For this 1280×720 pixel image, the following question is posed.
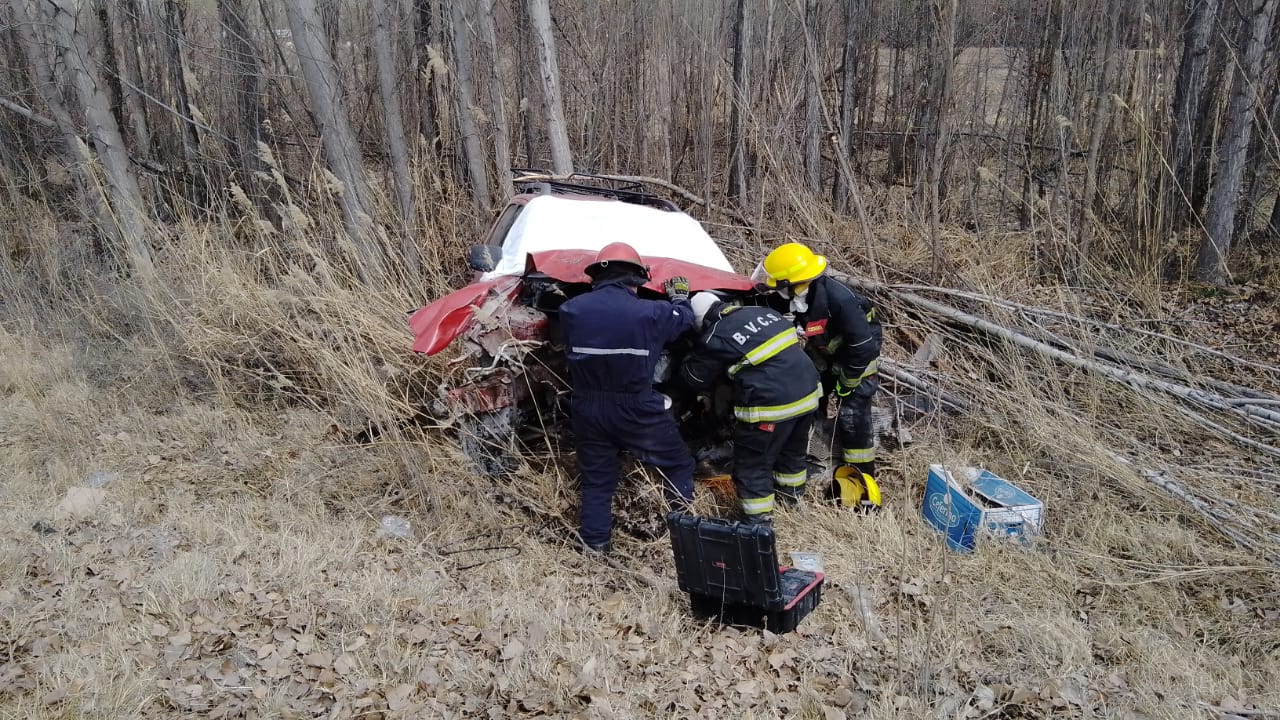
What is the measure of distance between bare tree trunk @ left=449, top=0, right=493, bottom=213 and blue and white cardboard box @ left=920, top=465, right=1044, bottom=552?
4793 millimetres

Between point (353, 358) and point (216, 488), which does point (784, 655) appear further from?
point (216, 488)

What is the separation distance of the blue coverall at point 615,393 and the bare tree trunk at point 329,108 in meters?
3.13

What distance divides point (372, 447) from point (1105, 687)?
13.0 ft

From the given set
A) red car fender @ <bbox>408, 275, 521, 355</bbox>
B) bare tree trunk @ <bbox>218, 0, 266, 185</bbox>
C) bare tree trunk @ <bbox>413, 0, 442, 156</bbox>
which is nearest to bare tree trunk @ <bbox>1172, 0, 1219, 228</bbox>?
red car fender @ <bbox>408, 275, 521, 355</bbox>

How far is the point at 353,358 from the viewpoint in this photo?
4898 millimetres

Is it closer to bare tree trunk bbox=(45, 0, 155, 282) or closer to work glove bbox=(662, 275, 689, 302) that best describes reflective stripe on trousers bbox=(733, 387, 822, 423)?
work glove bbox=(662, 275, 689, 302)

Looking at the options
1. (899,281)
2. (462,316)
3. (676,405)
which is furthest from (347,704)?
(899,281)

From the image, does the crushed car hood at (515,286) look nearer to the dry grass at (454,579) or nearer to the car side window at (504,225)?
the dry grass at (454,579)

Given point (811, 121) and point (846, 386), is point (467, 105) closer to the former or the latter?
point (811, 121)

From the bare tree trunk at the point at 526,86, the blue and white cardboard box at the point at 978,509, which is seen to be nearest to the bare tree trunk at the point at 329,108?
the bare tree trunk at the point at 526,86

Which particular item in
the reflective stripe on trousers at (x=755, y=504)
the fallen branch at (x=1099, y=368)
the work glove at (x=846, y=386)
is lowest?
the reflective stripe on trousers at (x=755, y=504)

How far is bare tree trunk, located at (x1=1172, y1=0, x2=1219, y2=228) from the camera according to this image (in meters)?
6.45

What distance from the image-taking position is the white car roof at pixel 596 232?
16.4 feet

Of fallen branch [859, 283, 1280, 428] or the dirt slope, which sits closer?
the dirt slope
